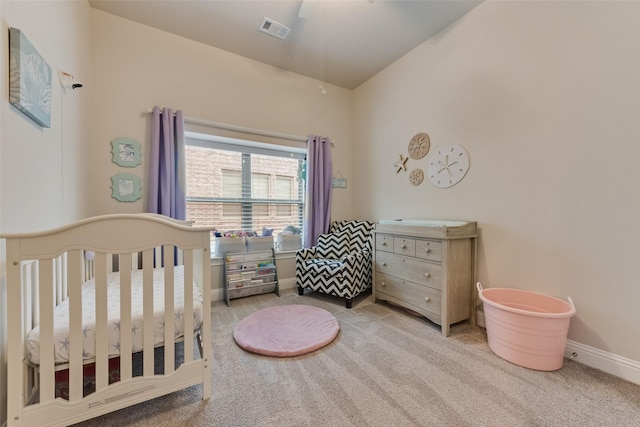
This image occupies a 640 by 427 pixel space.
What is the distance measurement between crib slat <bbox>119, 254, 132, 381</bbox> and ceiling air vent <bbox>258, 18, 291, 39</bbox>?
2.33m

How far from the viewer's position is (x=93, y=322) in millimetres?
1099

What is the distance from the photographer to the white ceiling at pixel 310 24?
2.11 m

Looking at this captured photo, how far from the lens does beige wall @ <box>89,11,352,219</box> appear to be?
2.22 m

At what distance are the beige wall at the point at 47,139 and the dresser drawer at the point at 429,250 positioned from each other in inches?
95.3

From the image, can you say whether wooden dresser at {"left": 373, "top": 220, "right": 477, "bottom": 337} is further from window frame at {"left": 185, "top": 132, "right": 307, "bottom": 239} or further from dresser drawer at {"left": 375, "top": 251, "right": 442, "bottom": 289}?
window frame at {"left": 185, "top": 132, "right": 307, "bottom": 239}

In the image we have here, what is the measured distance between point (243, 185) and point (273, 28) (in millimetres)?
1671

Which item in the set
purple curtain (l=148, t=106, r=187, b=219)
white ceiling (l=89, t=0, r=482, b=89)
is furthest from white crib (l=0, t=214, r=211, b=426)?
white ceiling (l=89, t=0, r=482, b=89)

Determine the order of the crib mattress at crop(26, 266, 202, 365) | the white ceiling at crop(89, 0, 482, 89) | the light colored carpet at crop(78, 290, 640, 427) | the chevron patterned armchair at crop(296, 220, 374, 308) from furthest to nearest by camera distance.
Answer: the chevron patterned armchair at crop(296, 220, 374, 308)
the white ceiling at crop(89, 0, 482, 89)
the light colored carpet at crop(78, 290, 640, 427)
the crib mattress at crop(26, 266, 202, 365)

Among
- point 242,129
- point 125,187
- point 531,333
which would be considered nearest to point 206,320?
point 125,187

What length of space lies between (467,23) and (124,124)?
325 cm

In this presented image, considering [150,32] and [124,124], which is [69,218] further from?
[150,32]

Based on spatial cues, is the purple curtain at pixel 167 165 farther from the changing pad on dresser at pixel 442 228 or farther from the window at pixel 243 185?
the changing pad on dresser at pixel 442 228

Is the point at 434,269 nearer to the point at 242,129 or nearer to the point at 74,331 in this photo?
the point at 74,331

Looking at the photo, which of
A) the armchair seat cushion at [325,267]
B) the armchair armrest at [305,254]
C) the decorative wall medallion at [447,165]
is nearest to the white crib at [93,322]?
the armchair seat cushion at [325,267]
